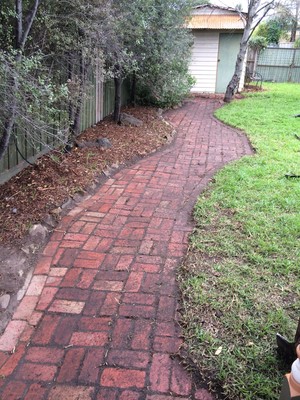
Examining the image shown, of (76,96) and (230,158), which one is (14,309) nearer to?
(76,96)

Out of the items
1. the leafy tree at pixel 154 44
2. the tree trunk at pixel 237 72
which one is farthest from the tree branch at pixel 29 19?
the tree trunk at pixel 237 72

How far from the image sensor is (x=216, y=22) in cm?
1347

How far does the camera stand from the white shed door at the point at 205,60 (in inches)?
548

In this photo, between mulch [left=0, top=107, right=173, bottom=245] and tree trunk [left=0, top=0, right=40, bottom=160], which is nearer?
tree trunk [left=0, top=0, right=40, bottom=160]

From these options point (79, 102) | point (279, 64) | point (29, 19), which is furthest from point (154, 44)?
point (279, 64)

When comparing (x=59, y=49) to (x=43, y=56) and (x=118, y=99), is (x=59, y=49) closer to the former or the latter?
(x=43, y=56)

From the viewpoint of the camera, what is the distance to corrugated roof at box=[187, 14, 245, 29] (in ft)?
43.2

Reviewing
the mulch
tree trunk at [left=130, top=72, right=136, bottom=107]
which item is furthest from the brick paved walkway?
tree trunk at [left=130, top=72, right=136, bottom=107]

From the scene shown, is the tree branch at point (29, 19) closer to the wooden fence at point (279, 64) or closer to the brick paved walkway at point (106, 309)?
the brick paved walkway at point (106, 309)

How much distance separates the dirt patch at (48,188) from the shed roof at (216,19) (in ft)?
28.2

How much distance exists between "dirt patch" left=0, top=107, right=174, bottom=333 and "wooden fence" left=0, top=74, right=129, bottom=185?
0.36 feet

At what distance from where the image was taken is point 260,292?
99.0 inches

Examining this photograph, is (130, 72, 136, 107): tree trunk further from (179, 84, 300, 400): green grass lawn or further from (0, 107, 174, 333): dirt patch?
(179, 84, 300, 400): green grass lawn

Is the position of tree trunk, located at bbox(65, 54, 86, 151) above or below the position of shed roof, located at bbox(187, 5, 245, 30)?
below
